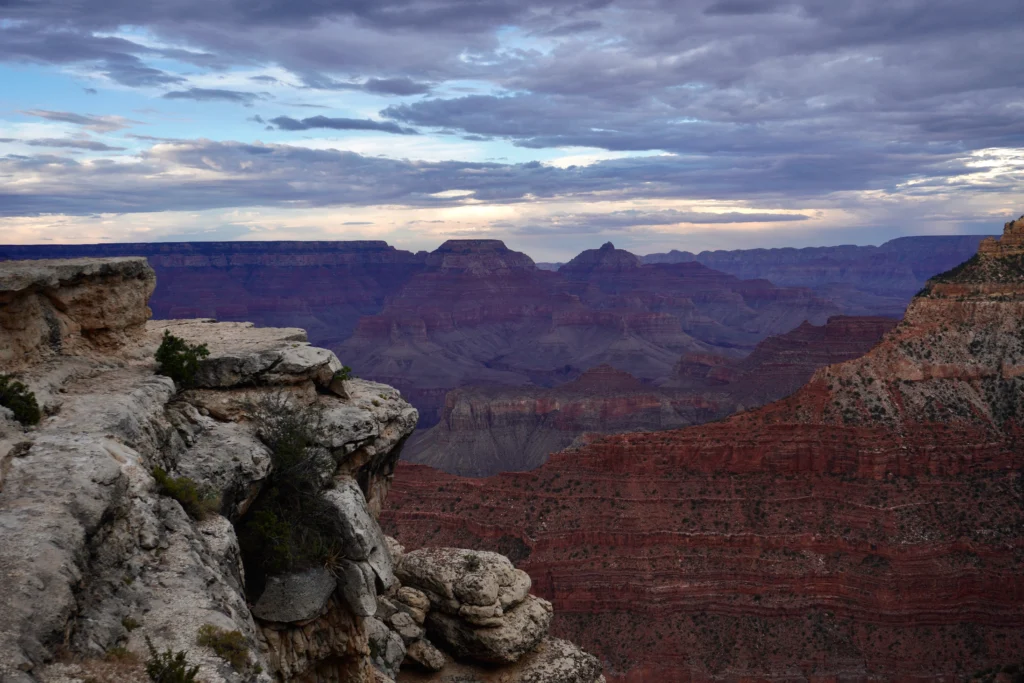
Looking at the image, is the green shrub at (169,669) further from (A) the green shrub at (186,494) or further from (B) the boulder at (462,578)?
(B) the boulder at (462,578)

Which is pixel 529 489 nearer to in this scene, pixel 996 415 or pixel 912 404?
pixel 912 404

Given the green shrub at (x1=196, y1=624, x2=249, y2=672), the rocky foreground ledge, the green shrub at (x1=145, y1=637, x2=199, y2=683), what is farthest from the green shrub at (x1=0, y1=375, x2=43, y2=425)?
the green shrub at (x1=145, y1=637, x2=199, y2=683)

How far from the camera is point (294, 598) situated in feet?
55.7

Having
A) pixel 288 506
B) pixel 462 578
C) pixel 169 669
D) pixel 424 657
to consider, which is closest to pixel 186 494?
pixel 288 506

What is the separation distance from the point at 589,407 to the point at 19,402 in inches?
4609

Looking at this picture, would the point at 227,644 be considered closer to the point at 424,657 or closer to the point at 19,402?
the point at 19,402

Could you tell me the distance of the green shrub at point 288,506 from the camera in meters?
17.2

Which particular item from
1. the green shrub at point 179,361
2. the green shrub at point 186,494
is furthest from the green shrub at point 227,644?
the green shrub at point 179,361

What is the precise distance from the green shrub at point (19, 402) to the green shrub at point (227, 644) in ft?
20.1

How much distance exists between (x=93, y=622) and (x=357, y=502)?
8.04 meters

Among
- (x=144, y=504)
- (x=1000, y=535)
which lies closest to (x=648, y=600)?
(x=1000, y=535)

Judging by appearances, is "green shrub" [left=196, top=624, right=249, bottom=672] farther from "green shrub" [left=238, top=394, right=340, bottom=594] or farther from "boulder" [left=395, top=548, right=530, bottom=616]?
"boulder" [left=395, top=548, right=530, bottom=616]

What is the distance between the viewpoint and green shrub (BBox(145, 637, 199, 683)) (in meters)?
10.8

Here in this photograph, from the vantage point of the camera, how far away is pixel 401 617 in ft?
72.2
